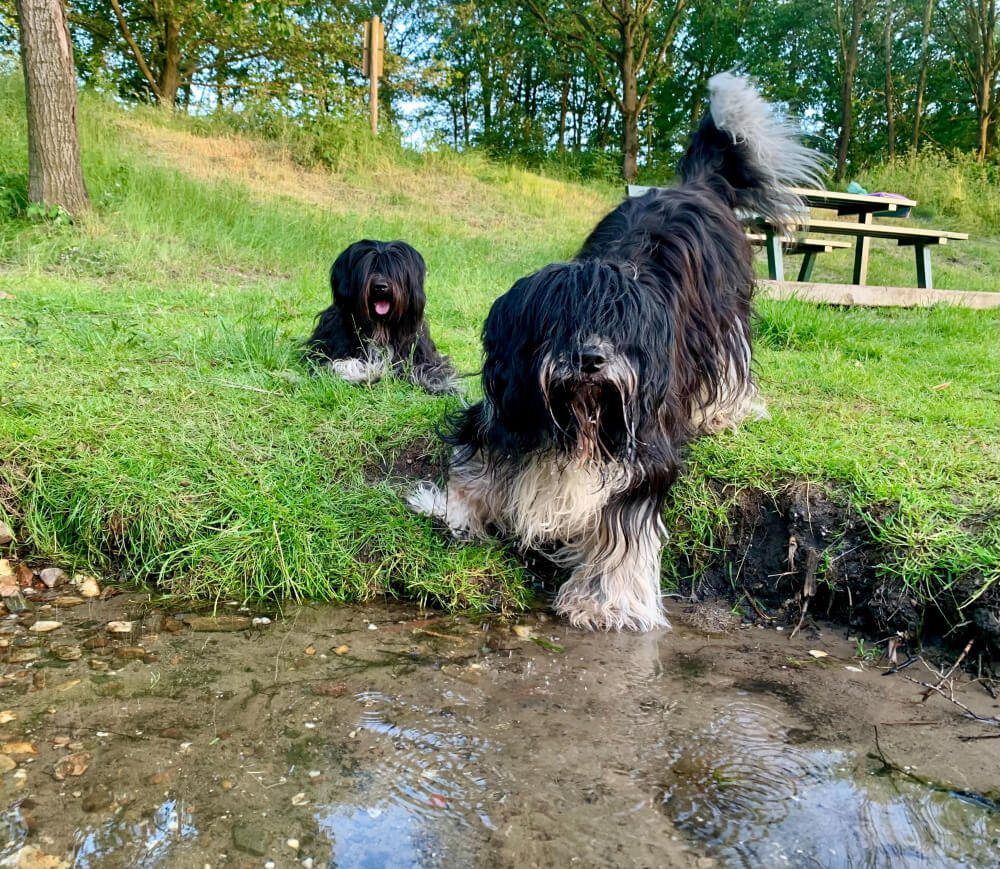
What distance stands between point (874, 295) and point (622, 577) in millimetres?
6250

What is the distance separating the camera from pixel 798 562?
326 centimetres

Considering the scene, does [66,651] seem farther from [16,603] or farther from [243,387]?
[243,387]

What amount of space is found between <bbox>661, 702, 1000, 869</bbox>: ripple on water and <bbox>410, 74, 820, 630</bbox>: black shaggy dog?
0.92 metres

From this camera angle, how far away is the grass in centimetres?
318

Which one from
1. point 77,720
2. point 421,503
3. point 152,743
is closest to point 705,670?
point 421,503

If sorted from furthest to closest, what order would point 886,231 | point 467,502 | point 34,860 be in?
point 886,231 < point 467,502 < point 34,860

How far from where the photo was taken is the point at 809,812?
197 centimetres

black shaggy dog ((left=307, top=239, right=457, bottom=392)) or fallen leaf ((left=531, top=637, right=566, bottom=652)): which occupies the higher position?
black shaggy dog ((left=307, top=239, right=457, bottom=392))

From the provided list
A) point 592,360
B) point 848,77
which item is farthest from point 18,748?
point 848,77

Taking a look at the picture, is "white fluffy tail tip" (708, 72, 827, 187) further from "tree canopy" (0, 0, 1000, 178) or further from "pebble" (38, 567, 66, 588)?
"tree canopy" (0, 0, 1000, 178)

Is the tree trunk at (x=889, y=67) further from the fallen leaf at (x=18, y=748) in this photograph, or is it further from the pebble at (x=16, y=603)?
the fallen leaf at (x=18, y=748)

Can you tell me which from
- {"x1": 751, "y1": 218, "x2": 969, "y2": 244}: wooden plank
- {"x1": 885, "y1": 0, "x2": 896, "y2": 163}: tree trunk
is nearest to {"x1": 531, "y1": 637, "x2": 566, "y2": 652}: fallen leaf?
{"x1": 751, "y1": 218, "x2": 969, "y2": 244}: wooden plank

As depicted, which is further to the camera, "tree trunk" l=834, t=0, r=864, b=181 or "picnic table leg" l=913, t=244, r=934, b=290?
"tree trunk" l=834, t=0, r=864, b=181

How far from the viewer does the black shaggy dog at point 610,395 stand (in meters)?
2.67
